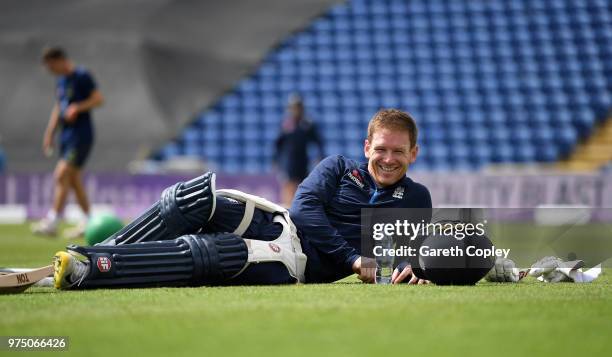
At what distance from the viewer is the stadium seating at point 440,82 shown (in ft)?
73.7

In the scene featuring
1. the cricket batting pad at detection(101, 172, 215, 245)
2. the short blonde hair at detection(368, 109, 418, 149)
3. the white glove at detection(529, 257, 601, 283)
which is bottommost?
the white glove at detection(529, 257, 601, 283)

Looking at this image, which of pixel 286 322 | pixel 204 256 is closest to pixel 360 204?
pixel 204 256

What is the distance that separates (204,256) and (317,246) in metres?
0.68

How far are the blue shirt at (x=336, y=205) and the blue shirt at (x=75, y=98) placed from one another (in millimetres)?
7007

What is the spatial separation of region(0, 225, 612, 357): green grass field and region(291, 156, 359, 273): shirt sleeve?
0.67ft

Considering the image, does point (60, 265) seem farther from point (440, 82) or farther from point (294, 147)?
point (440, 82)

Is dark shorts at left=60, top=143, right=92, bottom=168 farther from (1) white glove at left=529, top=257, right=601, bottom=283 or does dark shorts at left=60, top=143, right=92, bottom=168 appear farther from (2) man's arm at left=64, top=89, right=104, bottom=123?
(1) white glove at left=529, top=257, right=601, bottom=283

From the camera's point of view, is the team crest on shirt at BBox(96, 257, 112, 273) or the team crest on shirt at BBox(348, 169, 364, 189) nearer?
the team crest on shirt at BBox(96, 257, 112, 273)

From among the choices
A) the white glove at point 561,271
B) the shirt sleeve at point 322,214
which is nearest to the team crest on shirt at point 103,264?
the shirt sleeve at point 322,214

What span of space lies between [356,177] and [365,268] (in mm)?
573

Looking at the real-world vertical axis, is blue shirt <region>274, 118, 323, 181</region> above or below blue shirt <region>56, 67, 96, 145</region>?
below

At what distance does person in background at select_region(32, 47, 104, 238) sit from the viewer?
11859mm

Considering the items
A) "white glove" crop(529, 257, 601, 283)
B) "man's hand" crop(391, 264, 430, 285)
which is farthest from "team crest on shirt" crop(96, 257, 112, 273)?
"white glove" crop(529, 257, 601, 283)

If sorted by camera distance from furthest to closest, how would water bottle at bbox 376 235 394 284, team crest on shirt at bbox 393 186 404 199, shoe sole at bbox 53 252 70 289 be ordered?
team crest on shirt at bbox 393 186 404 199
water bottle at bbox 376 235 394 284
shoe sole at bbox 53 252 70 289
